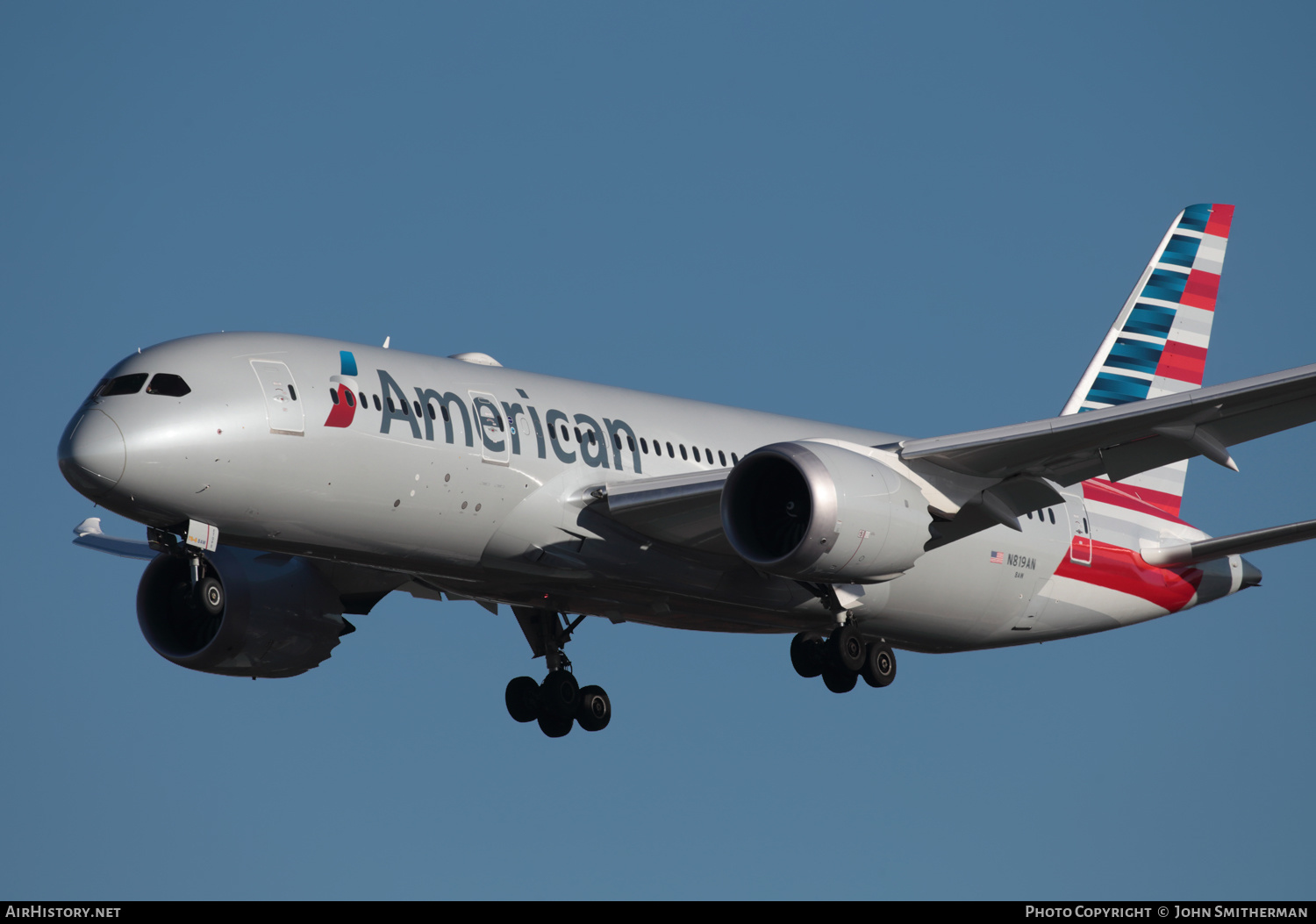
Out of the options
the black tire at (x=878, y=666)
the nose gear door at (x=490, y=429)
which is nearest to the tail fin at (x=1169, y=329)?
the black tire at (x=878, y=666)

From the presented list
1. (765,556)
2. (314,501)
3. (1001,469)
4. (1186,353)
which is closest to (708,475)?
(765,556)

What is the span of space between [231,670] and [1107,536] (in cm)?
1693

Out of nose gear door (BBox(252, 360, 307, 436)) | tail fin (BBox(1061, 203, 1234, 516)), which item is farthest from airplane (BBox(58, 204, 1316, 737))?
tail fin (BBox(1061, 203, 1234, 516))

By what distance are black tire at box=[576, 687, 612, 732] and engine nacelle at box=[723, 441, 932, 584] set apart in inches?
283

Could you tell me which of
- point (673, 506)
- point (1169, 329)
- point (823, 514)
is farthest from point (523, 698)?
point (1169, 329)

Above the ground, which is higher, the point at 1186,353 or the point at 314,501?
the point at 1186,353

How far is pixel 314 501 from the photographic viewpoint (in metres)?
24.4

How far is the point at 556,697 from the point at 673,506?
666 centimetres

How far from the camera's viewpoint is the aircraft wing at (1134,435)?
2444 centimetres

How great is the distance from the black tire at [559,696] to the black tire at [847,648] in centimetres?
507

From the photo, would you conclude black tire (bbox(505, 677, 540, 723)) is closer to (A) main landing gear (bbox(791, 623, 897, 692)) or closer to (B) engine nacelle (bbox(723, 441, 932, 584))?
(A) main landing gear (bbox(791, 623, 897, 692))

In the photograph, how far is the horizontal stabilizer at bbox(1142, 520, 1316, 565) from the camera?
28.4 m

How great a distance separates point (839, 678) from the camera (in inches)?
1193
